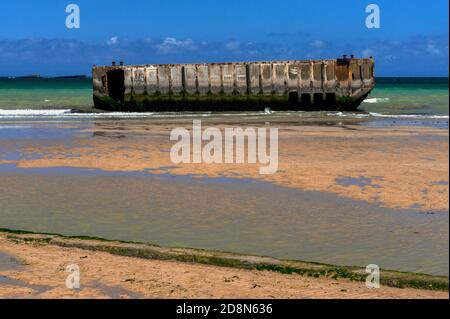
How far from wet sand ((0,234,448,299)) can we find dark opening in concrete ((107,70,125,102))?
27.1m

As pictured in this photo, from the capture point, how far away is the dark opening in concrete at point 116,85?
32.8 m

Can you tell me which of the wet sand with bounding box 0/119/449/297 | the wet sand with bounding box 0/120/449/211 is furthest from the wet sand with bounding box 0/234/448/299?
the wet sand with bounding box 0/120/449/211

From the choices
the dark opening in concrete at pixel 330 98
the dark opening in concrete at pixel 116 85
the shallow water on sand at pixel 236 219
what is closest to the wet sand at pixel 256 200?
the shallow water on sand at pixel 236 219

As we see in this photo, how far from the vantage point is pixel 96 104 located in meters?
34.2

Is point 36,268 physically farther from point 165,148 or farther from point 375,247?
point 165,148

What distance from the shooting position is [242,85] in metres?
31.2

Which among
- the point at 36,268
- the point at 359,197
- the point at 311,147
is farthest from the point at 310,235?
the point at 311,147

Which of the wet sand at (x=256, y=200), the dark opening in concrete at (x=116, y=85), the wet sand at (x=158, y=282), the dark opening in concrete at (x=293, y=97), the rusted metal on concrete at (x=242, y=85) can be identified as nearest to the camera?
the wet sand at (x=158, y=282)
